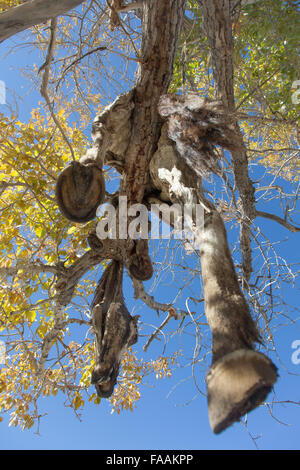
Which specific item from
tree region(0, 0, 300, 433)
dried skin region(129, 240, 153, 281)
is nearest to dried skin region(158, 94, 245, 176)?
tree region(0, 0, 300, 433)

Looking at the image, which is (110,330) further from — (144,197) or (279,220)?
(279,220)

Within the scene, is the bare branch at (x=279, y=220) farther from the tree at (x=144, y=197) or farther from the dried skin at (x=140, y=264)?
the dried skin at (x=140, y=264)

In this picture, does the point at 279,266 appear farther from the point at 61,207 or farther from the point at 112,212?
the point at 61,207

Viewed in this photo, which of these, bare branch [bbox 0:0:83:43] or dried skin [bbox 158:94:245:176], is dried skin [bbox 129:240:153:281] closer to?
dried skin [bbox 158:94:245:176]

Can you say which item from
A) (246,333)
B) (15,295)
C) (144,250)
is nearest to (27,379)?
(15,295)

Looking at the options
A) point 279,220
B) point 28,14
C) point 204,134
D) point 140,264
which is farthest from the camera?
point 279,220

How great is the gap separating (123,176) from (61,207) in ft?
3.03

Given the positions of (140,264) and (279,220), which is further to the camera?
A: (279,220)

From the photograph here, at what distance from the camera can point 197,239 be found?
1.48 meters
